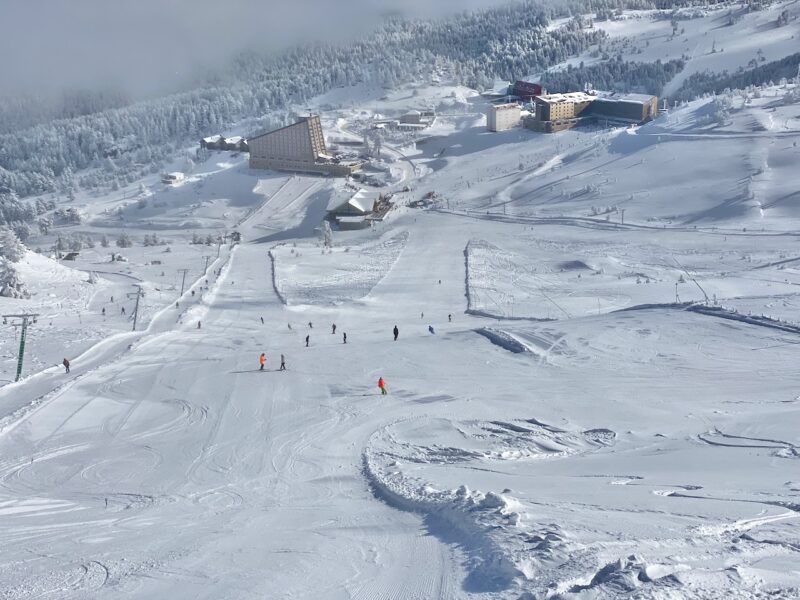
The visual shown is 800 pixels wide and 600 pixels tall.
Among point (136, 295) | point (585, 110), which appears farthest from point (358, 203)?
point (585, 110)

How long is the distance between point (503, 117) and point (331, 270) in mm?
33187

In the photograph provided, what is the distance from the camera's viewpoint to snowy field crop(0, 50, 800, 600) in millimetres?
7457

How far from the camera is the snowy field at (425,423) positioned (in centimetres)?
746

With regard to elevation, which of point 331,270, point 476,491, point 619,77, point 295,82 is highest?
point 295,82

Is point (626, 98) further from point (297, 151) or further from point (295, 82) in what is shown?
point (295, 82)

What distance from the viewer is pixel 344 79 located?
270 ft

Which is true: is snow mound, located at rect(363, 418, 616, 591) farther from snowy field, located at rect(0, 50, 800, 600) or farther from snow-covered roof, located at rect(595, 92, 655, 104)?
snow-covered roof, located at rect(595, 92, 655, 104)

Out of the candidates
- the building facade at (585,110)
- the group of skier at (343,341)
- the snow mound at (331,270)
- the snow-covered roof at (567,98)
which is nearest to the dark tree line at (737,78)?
the building facade at (585,110)

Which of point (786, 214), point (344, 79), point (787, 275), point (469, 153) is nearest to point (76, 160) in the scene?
point (344, 79)

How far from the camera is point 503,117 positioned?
62.2m

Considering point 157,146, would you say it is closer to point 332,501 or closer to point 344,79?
point 344,79

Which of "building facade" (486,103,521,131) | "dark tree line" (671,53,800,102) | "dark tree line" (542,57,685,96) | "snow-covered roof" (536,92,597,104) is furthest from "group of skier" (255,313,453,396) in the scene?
"dark tree line" (542,57,685,96)

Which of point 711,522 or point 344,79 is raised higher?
point 344,79

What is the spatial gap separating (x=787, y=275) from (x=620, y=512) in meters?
19.4
